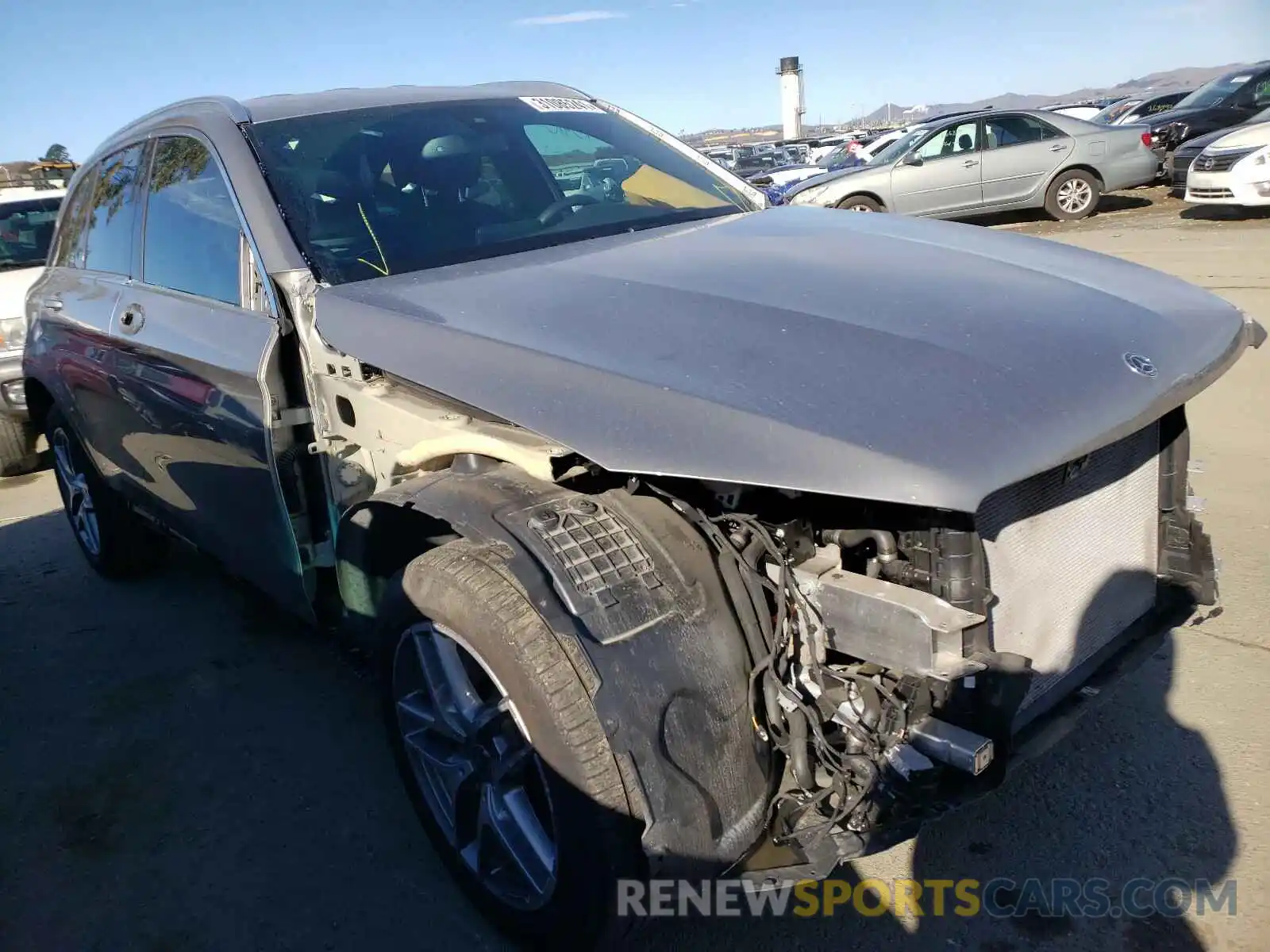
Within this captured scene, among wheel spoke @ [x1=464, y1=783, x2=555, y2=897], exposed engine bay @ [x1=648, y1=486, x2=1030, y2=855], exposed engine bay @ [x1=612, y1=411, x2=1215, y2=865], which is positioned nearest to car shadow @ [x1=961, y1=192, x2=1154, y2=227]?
exposed engine bay @ [x1=612, y1=411, x2=1215, y2=865]

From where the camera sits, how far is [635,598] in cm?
198

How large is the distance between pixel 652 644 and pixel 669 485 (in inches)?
16.1

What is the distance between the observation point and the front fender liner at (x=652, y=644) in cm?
189

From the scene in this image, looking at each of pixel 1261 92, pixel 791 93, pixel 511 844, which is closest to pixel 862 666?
pixel 511 844

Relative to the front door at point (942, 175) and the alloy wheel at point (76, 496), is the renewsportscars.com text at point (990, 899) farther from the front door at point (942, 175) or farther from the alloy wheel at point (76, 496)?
the front door at point (942, 175)

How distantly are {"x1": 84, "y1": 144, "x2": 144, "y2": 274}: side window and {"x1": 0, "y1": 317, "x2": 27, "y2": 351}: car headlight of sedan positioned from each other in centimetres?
324

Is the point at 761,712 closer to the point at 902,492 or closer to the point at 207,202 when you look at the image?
the point at 902,492

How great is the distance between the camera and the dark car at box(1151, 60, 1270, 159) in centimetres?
1591

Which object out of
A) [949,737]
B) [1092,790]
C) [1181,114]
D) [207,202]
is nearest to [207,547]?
[207,202]

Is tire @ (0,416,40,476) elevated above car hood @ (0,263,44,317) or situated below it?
below

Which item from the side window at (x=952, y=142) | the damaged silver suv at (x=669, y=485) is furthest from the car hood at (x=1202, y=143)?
the damaged silver suv at (x=669, y=485)

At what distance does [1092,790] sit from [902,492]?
61.8 inches

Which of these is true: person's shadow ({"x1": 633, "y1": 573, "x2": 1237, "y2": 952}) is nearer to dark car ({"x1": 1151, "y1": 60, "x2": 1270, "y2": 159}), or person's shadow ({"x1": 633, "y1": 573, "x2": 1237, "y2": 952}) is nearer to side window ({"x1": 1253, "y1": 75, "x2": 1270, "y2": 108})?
dark car ({"x1": 1151, "y1": 60, "x2": 1270, "y2": 159})

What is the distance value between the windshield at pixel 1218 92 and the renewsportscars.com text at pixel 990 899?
17850 millimetres
